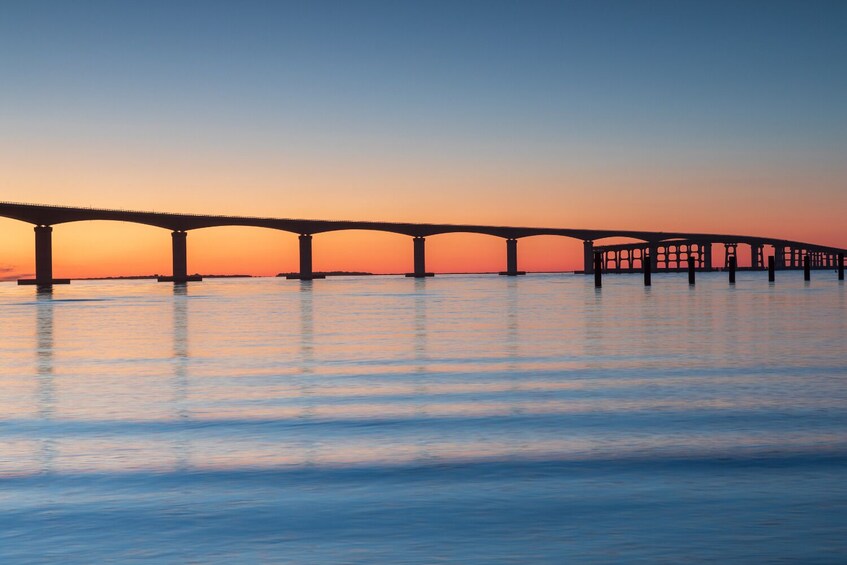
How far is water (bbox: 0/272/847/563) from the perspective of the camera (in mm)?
7711

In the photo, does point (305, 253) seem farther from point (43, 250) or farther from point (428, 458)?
point (428, 458)

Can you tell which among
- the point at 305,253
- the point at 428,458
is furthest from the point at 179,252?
the point at 428,458

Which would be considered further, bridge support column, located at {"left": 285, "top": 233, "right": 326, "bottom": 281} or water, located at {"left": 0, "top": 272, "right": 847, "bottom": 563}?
bridge support column, located at {"left": 285, "top": 233, "right": 326, "bottom": 281}

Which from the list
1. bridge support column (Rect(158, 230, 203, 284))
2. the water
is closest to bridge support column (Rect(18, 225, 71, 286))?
bridge support column (Rect(158, 230, 203, 284))

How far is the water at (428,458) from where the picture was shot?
25.3 ft

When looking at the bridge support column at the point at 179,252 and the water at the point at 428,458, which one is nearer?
the water at the point at 428,458

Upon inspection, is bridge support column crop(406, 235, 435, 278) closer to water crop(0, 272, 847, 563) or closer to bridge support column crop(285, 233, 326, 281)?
bridge support column crop(285, 233, 326, 281)

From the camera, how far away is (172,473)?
10617mm

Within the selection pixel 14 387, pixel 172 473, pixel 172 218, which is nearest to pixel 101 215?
pixel 172 218

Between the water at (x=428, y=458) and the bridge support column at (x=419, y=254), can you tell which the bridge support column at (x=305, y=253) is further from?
the water at (x=428, y=458)

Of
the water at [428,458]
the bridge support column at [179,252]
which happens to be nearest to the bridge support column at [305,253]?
the bridge support column at [179,252]

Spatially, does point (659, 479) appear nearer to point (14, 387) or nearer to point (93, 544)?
point (93, 544)

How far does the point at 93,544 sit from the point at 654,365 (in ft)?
55.1

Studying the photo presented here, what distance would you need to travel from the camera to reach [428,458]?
37.2 ft
